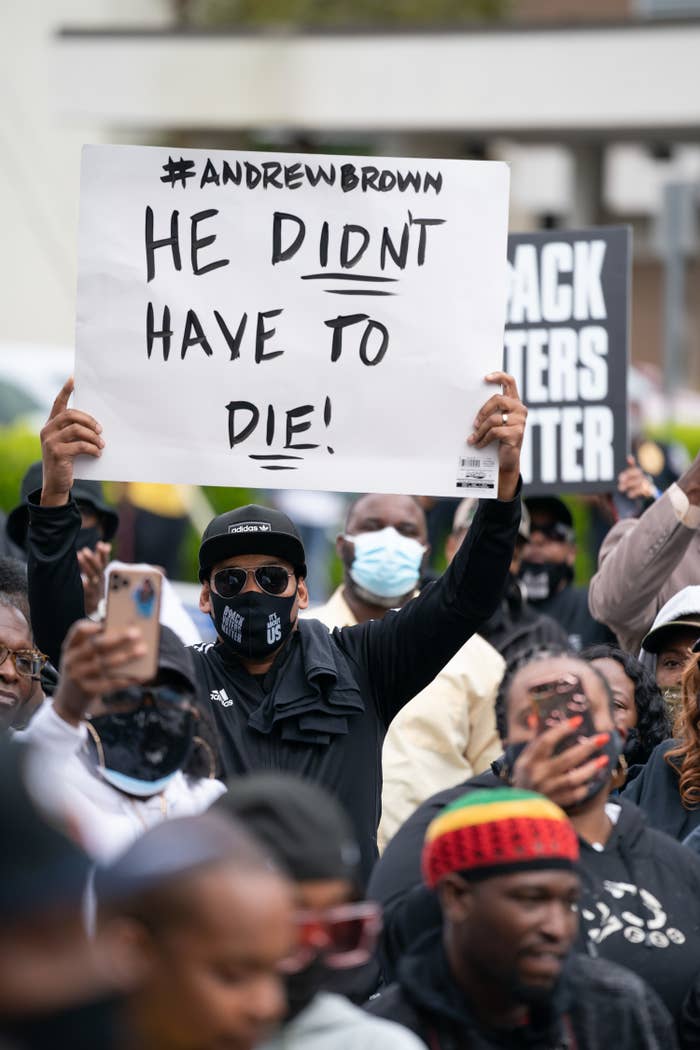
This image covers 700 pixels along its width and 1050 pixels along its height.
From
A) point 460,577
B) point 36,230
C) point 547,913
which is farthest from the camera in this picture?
point 36,230

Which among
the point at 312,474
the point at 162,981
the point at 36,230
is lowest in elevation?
the point at 162,981

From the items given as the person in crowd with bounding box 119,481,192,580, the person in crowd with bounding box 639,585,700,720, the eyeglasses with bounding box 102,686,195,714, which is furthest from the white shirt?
the person in crowd with bounding box 119,481,192,580

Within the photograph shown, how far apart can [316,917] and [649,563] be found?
9.73 feet

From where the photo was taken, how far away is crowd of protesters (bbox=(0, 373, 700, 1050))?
2.44 metres

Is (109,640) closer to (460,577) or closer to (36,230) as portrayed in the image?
(460,577)

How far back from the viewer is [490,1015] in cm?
337

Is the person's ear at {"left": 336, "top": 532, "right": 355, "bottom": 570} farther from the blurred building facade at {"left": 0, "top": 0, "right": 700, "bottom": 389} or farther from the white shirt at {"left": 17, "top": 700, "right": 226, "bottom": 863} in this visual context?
the blurred building facade at {"left": 0, "top": 0, "right": 700, "bottom": 389}

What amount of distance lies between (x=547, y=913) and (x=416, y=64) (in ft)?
53.0

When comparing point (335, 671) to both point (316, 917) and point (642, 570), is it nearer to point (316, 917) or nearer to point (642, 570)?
point (316, 917)

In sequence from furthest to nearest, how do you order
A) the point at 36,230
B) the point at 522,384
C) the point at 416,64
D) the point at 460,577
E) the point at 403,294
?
1. the point at 36,230
2. the point at 416,64
3. the point at 522,384
4. the point at 403,294
5. the point at 460,577

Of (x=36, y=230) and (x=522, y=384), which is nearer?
(x=522, y=384)

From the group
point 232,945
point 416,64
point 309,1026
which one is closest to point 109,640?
point 309,1026

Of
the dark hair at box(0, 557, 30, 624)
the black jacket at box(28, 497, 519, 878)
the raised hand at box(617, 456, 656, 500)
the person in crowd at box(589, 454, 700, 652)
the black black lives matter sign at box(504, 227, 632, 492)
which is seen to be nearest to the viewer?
the black jacket at box(28, 497, 519, 878)

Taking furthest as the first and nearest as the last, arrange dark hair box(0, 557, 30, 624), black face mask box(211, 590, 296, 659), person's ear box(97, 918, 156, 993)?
dark hair box(0, 557, 30, 624) < black face mask box(211, 590, 296, 659) < person's ear box(97, 918, 156, 993)
